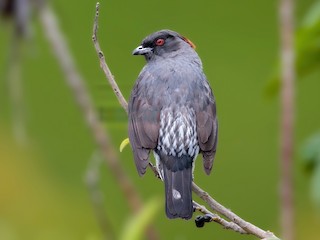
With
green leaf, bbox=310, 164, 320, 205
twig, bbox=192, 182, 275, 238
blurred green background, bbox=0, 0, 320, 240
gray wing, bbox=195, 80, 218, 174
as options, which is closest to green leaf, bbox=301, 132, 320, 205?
green leaf, bbox=310, 164, 320, 205

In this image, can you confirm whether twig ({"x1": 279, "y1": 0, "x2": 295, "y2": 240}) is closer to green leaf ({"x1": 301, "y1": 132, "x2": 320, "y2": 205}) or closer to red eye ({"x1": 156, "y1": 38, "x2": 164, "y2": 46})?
green leaf ({"x1": 301, "y1": 132, "x2": 320, "y2": 205})

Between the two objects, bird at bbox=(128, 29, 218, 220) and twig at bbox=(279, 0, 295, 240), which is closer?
bird at bbox=(128, 29, 218, 220)

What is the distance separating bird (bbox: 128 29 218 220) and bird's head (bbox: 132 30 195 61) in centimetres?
29

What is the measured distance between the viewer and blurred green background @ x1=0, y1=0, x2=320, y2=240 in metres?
6.71

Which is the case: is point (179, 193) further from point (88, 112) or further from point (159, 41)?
point (159, 41)

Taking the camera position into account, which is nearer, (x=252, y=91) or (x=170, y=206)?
(x=170, y=206)

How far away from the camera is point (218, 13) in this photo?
7.09 m

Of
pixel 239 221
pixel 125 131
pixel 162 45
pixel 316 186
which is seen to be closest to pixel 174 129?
pixel 239 221

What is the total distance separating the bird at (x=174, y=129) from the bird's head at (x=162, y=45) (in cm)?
29

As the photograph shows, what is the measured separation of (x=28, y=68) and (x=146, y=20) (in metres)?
0.82

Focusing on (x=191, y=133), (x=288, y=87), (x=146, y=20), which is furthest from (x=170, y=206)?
(x=146, y=20)

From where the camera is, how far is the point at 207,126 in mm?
4176

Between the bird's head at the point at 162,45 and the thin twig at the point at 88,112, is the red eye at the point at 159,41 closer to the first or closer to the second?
the bird's head at the point at 162,45

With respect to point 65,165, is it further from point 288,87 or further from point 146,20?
point 288,87
